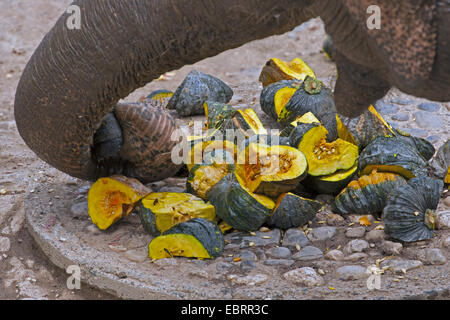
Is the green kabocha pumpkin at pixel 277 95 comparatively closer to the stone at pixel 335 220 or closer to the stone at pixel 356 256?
the stone at pixel 335 220

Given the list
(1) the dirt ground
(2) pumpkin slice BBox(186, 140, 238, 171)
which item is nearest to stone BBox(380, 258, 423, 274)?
(2) pumpkin slice BBox(186, 140, 238, 171)

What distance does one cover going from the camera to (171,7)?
4.93 feet

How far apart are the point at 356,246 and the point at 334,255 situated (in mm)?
93

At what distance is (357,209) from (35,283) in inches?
45.6

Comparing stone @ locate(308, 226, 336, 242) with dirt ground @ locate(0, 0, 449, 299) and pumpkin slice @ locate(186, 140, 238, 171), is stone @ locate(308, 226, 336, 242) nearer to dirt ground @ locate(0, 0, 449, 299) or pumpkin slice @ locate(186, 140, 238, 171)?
pumpkin slice @ locate(186, 140, 238, 171)

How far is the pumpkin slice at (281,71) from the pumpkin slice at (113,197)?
3.77ft

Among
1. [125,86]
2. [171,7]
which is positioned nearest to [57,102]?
[125,86]

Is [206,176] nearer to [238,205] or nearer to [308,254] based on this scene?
[238,205]

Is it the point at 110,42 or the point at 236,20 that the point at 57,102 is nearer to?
the point at 110,42

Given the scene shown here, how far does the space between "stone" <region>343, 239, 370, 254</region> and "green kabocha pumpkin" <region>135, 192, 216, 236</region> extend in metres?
0.47

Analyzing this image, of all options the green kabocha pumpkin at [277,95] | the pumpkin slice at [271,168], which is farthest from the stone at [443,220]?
the green kabocha pumpkin at [277,95]

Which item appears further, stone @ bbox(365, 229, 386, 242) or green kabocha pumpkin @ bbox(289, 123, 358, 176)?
green kabocha pumpkin @ bbox(289, 123, 358, 176)

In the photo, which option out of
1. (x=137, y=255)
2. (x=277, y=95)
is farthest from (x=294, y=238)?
(x=277, y=95)

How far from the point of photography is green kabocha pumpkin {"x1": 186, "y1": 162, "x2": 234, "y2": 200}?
223 cm
